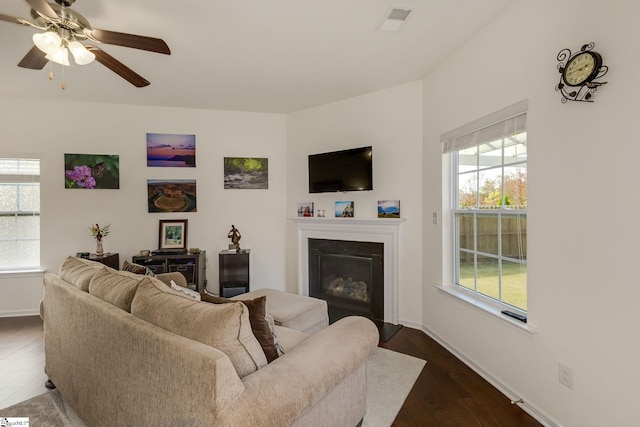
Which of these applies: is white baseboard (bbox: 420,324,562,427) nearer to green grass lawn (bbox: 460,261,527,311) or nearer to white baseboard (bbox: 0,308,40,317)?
green grass lawn (bbox: 460,261,527,311)

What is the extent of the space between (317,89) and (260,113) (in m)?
1.19

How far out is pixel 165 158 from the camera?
14.0 ft

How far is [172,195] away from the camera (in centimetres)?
427

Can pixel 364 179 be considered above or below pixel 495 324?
above

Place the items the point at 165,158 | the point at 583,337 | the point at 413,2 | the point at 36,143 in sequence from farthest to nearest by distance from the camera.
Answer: the point at 165,158
the point at 36,143
the point at 413,2
the point at 583,337

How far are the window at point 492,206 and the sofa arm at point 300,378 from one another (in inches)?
50.7

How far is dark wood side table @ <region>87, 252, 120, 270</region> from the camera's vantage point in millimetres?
3727

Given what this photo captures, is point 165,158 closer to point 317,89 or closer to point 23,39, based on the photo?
point 23,39

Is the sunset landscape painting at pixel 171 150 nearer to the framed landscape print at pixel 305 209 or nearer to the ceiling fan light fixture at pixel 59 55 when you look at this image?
the framed landscape print at pixel 305 209

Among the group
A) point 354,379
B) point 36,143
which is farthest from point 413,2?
point 36,143

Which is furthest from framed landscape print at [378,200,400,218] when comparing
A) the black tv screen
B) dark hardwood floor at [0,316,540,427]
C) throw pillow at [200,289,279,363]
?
throw pillow at [200,289,279,363]

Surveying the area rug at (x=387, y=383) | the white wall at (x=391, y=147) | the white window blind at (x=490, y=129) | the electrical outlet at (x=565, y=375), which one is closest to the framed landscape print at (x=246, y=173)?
the white wall at (x=391, y=147)

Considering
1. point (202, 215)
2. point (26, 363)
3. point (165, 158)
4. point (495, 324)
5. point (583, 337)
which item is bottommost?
point (26, 363)

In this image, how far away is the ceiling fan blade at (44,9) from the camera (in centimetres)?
152
